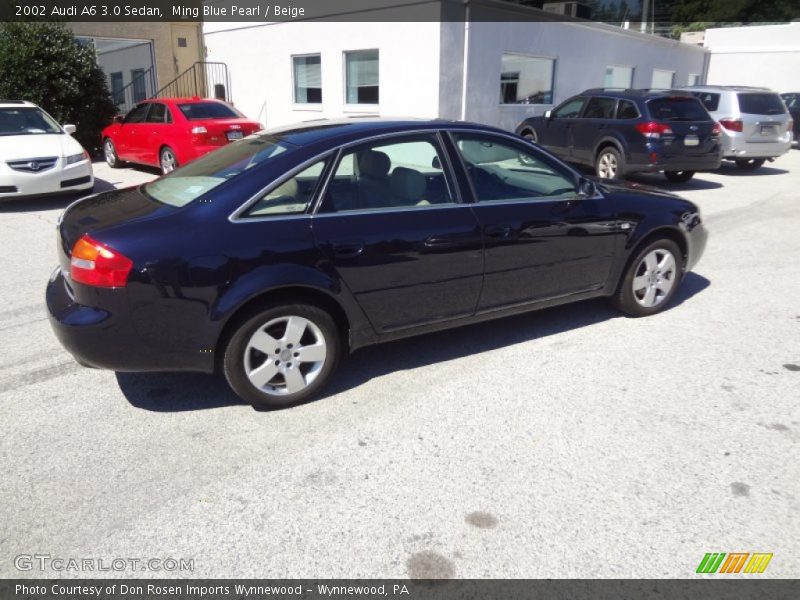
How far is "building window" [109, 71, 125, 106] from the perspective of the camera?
63.7 feet

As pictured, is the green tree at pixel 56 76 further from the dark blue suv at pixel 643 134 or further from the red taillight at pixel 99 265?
the red taillight at pixel 99 265

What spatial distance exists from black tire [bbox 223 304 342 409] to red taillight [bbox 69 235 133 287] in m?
0.65

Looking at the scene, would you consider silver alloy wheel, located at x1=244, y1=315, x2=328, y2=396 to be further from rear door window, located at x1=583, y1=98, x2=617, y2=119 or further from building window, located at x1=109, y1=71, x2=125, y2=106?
building window, located at x1=109, y1=71, x2=125, y2=106

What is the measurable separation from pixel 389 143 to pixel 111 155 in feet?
37.7

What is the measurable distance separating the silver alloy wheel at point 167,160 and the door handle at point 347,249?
8.89 m

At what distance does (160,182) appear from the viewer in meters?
4.23

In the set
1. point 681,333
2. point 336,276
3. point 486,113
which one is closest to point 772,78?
point 486,113

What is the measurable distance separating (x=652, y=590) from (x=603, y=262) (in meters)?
2.76

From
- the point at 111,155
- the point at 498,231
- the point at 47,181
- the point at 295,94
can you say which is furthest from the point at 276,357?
the point at 295,94

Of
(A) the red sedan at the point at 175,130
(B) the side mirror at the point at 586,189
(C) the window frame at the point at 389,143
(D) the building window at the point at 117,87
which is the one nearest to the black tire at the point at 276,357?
(C) the window frame at the point at 389,143

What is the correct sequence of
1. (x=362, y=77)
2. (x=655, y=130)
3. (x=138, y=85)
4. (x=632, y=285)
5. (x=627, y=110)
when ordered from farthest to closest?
1. (x=138, y=85)
2. (x=362, y=77)
3. (x=627, y=110)
4. (x=655, y=130)
5. (x=632, y=285)

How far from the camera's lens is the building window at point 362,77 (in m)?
14.2

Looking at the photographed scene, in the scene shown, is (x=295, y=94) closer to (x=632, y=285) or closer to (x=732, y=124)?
(x=732, y=124)

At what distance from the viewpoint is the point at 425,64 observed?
509 inches
